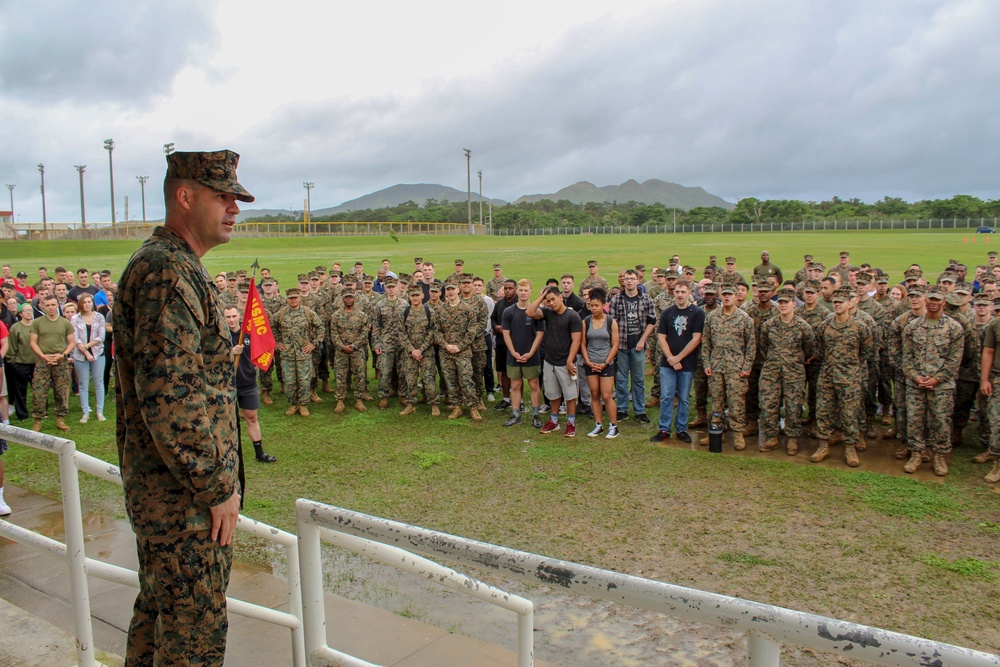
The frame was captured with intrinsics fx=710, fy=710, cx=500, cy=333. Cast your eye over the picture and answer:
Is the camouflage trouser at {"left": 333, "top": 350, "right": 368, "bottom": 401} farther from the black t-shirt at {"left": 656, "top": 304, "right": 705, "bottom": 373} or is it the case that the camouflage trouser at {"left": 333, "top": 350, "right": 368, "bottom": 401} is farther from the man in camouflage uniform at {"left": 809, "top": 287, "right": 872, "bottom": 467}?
the man in camouflage uniform at {"left": 809, "top": 287, "right": 872, "bottom": 467}

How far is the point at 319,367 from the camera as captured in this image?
1372cm

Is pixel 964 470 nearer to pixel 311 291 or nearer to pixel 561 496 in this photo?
pixel 561 496

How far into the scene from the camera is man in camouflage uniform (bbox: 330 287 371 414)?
12.0m

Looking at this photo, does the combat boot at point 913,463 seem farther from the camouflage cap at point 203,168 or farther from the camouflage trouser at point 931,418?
the camouflage cap at point 203,168

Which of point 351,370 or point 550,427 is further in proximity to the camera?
point 351,370

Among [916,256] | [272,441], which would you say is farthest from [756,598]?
[916,256]

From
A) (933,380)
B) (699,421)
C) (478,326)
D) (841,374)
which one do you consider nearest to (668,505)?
(841,374)

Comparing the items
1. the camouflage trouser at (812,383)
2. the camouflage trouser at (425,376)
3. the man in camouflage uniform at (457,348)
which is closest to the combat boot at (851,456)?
the camouflage trouser at (812,383)

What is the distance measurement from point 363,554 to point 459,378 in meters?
9.04

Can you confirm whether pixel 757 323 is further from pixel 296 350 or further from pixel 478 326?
pixel 296 350

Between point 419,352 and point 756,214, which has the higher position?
point 756,214

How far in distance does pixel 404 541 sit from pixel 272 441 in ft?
27.4

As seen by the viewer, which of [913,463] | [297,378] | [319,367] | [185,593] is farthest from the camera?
[319,367]

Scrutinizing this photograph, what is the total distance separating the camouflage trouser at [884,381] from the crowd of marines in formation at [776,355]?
2cm
